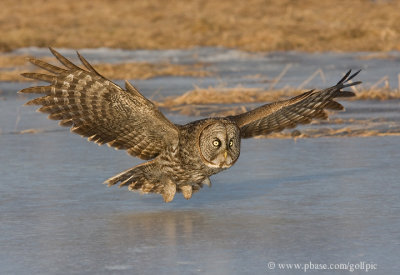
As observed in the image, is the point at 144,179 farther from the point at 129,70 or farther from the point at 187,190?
the point at 129,70

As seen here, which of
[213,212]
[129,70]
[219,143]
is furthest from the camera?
[129,70]

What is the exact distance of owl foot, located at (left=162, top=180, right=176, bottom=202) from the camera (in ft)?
25.3

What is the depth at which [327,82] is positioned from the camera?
17203 mm

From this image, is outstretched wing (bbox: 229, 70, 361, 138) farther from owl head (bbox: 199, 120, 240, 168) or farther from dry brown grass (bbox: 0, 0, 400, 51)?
dry brown grass (bbox: 0, 0, 400, 51)

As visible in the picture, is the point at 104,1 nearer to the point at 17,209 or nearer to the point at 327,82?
the point at 327,82

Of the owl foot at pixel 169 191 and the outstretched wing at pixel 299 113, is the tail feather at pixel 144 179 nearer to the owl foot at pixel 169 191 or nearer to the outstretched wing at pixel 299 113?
the owl foot at pixel 169 191

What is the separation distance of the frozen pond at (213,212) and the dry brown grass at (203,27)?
14738 mm

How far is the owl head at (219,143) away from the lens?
7.12 m

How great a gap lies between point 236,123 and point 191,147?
19.1 inches

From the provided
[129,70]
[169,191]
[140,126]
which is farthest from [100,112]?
[129,70]

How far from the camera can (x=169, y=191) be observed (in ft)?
25.3

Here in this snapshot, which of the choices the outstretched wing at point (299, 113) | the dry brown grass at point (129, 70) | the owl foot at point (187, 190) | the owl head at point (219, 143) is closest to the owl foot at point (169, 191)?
the owl foot at point (187, 190)

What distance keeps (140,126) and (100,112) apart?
338 millimetres

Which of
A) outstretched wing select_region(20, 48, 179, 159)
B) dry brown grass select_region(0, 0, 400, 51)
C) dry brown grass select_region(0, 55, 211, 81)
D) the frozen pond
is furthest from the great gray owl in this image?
dry brown grass select_region(0, 0, 400, 51)
